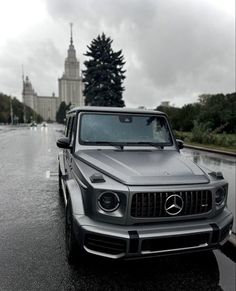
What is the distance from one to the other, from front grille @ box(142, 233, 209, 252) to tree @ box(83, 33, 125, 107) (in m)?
35.7

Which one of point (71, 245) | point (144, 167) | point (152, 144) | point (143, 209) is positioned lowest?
point (71, 245)

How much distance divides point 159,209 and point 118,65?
39601mm

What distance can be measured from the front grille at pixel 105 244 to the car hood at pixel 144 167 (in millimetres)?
581

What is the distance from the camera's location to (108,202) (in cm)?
286

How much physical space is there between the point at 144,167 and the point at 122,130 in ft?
4.16

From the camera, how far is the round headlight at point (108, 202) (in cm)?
283

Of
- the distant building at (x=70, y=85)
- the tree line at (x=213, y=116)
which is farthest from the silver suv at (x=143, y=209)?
the distant building at (x=70, y=85)

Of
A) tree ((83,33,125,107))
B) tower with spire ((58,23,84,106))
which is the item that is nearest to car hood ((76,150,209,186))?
tree ((83,33,125,107))

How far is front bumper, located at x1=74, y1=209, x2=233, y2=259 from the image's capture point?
8.93ft

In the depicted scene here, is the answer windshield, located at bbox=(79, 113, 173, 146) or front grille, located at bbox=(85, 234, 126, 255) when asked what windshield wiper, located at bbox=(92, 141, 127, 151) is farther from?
front grille, located at bbox=(85, 234, 126, 255)

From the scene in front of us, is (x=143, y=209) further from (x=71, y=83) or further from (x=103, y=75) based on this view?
(x=71, y=83)

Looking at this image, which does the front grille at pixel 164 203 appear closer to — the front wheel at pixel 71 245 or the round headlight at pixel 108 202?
the round headlight at pixel 108 202

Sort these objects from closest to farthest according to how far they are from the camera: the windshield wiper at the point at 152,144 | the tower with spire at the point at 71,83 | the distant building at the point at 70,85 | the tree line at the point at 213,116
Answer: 1. the windshield wiper at the point at 152,144
2. the tree line at the point at 213,116
3. the distant building at the point at 70,85
4. the tower with spire at the point at 71,83

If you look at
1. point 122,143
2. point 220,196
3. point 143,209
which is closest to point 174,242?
point 143,209
